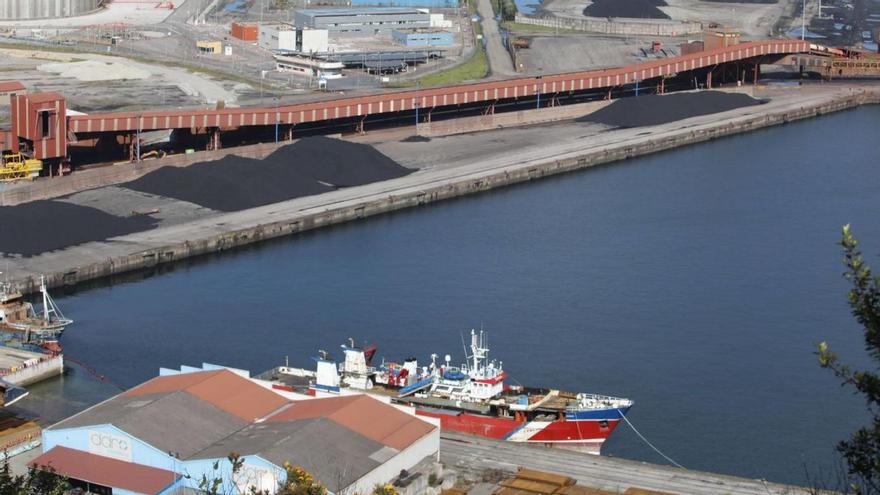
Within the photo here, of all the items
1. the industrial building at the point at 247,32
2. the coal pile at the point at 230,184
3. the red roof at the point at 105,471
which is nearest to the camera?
the red roof at the point at 105,471

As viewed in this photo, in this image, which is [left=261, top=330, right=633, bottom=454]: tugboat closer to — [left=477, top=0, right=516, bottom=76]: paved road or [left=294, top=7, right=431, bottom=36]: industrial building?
[left=477, top=0, right=516, bottom=76]: paved road

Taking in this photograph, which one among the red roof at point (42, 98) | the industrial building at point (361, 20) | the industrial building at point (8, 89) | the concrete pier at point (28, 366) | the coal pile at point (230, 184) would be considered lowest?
the concrete pier at point (28, 366)

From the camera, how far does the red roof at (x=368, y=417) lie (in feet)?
91.3

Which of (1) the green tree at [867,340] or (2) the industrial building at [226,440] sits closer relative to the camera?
(1) the green tree at [867,340]

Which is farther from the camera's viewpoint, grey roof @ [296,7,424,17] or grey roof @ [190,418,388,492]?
grey roof @ [296,7,424,17]

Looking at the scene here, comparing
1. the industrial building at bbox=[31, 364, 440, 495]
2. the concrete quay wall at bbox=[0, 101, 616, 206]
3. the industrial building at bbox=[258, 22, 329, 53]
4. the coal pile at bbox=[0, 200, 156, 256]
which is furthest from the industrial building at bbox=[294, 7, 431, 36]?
the industrial building at bbox=[31, 364, 440, 495]

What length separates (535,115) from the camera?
241 feet

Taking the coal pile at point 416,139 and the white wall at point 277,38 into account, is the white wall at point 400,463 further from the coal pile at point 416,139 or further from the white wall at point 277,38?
the white wall at point 277,38

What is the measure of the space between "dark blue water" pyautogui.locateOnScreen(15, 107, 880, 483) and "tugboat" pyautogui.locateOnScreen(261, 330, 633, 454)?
1052 mm

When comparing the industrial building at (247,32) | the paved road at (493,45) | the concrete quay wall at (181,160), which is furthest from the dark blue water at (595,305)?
the industrial building at (247,32)

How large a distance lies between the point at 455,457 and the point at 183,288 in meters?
18.4

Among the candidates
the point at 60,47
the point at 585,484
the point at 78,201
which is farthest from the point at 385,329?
the point at 60,47

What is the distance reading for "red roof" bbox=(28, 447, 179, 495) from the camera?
26812mm

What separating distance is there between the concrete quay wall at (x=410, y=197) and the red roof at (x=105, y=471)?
658 inches
